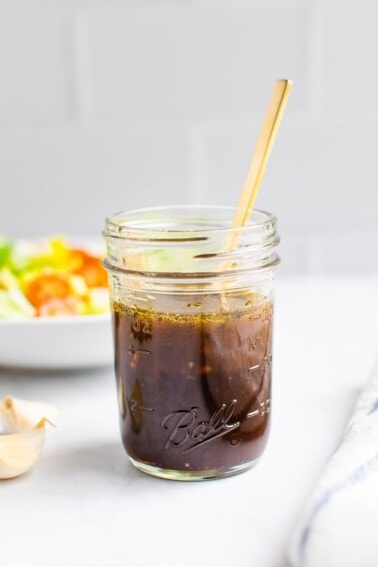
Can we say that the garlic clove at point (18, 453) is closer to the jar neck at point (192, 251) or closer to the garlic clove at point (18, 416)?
the garlic clove at point (18, 416)

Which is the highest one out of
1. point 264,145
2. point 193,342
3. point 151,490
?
point 264,145

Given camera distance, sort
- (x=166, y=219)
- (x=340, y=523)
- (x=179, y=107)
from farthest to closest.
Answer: (x=179, y=107) → (x=166, y=219) → (x=340, y=523)

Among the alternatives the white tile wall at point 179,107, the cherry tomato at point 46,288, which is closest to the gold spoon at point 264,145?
the cherry tomato at point 46,288

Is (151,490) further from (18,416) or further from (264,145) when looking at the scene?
(264,145)

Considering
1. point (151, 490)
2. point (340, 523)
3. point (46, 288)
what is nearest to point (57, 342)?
point (46, 288)

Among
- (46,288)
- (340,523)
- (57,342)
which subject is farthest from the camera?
(46,288)

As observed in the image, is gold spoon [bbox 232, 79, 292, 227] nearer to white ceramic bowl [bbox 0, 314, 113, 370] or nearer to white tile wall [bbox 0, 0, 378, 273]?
white ceramic bowl [bbox 0, 314, 113, 370]

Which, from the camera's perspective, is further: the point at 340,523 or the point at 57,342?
the point at 57,342
